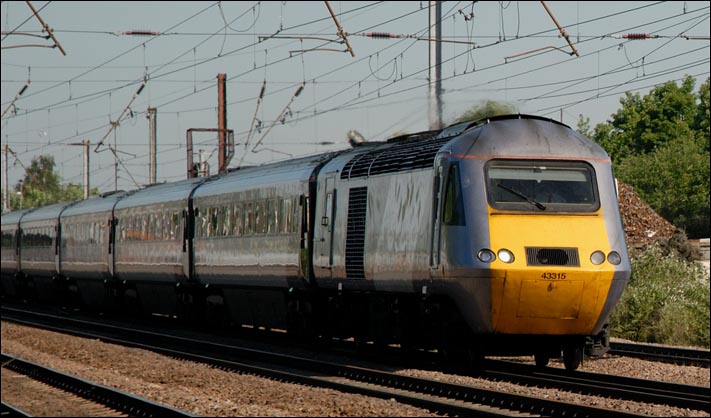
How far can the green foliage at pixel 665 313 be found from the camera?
28016 mm

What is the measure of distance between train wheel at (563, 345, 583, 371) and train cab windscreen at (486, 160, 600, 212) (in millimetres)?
2041

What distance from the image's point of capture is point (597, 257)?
1670cm

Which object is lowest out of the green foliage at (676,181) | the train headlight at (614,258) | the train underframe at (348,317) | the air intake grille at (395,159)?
the train underframe at (348,317)

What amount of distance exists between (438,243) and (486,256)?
112 cm

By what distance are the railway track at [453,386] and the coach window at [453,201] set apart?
222 cm

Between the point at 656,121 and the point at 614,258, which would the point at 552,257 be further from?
the point at 656,121

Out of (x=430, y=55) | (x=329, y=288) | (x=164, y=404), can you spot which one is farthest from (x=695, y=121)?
(x=164, y=404)

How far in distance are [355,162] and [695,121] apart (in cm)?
8303

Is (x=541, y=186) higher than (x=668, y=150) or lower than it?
lower

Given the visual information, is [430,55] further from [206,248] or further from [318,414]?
[318,414]

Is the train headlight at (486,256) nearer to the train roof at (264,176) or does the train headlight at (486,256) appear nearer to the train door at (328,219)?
the train door at (328,219)

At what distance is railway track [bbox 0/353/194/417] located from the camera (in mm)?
15070

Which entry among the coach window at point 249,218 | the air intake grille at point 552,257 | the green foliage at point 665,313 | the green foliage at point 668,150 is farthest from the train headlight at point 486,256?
the green foliage at point 668,150

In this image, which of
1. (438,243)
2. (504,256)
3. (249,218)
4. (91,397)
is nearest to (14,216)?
(249,218)
